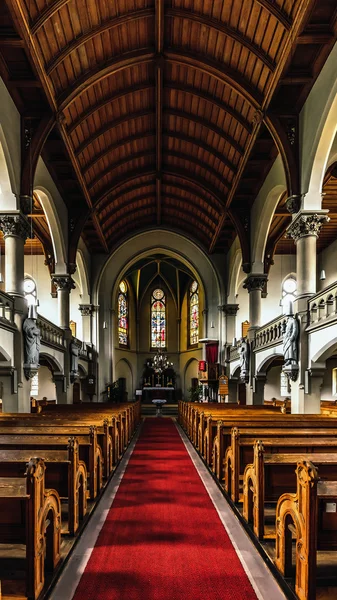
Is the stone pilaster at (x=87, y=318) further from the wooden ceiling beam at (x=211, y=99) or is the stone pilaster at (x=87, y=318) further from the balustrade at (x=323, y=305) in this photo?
the balustrade at (x=323, y=305)

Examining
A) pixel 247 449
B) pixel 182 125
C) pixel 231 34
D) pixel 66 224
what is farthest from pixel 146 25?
pixel 247 449

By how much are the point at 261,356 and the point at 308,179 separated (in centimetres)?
644

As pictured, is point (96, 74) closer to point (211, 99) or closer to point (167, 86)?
point (167, 86)

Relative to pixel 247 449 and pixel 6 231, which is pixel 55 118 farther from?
pixel 247 449

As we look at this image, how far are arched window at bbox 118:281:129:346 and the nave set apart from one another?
2456cm

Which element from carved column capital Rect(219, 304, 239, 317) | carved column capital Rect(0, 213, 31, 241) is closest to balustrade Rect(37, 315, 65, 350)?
carved column capital Rect(0, 213, 31, 241)

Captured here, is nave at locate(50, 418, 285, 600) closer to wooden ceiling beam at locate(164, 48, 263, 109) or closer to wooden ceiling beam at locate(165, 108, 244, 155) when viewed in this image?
wooden ceiling beam at locate(164, 48, 263, 109)

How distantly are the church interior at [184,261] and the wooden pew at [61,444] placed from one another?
4 cm

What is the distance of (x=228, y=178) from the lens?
54.4ft

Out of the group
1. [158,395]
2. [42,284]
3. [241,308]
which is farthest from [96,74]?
[158,395]

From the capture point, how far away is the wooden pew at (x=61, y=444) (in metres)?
5.30

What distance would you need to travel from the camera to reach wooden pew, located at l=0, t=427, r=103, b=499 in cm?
530

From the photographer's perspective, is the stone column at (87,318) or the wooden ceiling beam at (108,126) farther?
the stone column at (87,318)

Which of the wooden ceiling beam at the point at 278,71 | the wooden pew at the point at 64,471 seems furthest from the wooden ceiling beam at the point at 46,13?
the wooden pew at the point at 64,471
